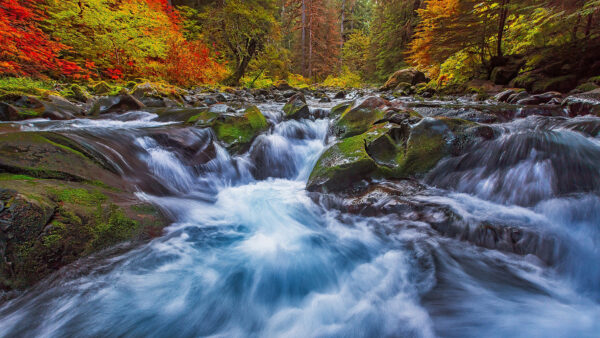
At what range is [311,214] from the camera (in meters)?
3.62

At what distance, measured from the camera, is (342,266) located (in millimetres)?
2691

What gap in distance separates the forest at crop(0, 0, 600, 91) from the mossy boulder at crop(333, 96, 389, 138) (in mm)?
5095

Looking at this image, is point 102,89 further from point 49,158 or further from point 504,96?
point 504,96

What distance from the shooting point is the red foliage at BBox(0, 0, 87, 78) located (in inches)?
248

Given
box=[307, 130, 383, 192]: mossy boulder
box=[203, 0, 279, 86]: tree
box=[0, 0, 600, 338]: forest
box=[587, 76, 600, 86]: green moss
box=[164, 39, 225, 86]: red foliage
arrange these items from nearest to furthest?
box=[0, 0, 600, 338]: forest → box=[307, 130, 383, 192]: mossy boulder → box=[587, 76, 600, 86]: green moss → box=[164, 39, 225, 86]: red foliage → box=[203, 0, 279, 86]: tree

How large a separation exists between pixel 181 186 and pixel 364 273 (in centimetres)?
293

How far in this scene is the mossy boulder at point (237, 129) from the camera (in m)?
5.11

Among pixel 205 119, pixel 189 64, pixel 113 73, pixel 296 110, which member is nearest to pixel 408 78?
pixel 296 110

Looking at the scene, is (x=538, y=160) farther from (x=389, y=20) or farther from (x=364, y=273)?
(x=389, y=20)

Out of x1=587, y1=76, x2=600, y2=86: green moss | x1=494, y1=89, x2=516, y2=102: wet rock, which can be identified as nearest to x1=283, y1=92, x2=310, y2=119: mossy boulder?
x1=494, y1=89, x2=516, y2=102: wet rock

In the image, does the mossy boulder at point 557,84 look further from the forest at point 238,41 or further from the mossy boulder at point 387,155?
the mossy boulder at point 387,155

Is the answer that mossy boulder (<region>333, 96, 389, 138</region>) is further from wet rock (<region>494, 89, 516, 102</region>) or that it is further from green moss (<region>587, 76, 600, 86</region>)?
green moss (<region>587, 76, 600, 86</region>)

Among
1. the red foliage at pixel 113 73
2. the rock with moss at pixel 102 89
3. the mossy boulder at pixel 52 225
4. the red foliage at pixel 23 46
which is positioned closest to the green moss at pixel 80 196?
the mossy boulder at pixel 52 225

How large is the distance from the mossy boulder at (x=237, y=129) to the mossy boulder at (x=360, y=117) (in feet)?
5.95
